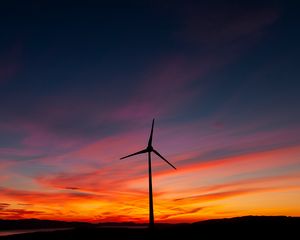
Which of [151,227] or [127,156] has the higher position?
[127,156]

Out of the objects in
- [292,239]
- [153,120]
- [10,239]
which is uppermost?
[153,120]

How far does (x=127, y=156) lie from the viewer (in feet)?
270

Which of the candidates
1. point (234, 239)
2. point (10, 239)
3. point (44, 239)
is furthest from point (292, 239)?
point (10, 239)

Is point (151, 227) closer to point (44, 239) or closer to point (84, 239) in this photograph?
point (84, 239)

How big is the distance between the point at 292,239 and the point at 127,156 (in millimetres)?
50475

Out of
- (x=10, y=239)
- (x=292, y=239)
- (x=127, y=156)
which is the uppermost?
(x=127, y=156)

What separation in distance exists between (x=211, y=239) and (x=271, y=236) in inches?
713

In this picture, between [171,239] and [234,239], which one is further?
[171,239]

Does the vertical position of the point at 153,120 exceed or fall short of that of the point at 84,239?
it exceeds it

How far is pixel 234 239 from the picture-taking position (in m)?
96.1

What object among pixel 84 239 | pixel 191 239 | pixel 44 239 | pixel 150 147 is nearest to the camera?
pixel 150 147

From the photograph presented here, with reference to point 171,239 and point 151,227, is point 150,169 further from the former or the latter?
point 171,239

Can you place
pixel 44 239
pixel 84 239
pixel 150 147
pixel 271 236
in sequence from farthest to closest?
pixel 44 239, pixel 84 239, pixel 271 236, pixel 150 147

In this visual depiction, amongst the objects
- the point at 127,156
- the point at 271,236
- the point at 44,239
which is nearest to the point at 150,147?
the point at 127,156
